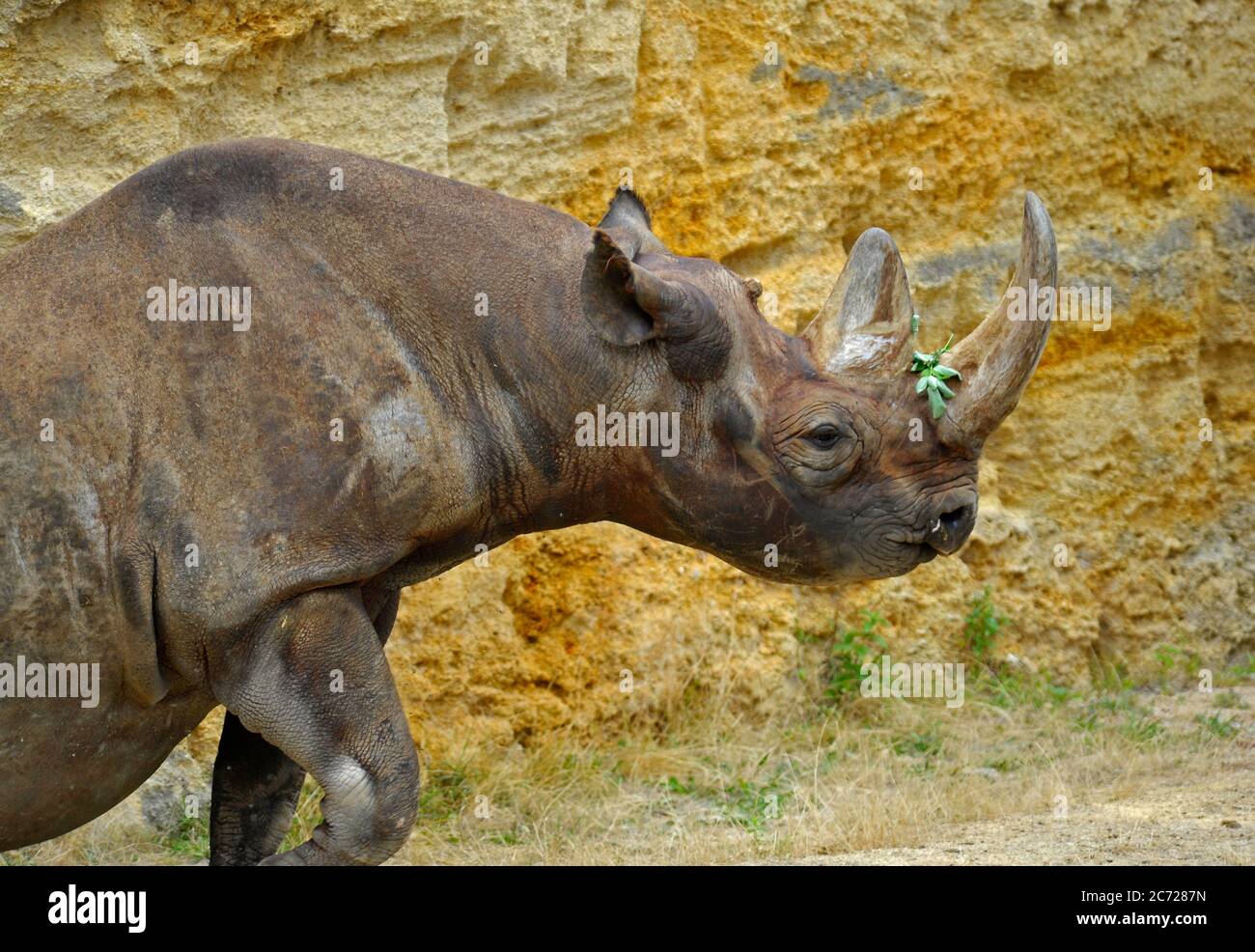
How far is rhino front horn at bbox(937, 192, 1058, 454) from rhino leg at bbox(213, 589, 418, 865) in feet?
5.68

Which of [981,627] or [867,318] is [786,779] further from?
[867,318]

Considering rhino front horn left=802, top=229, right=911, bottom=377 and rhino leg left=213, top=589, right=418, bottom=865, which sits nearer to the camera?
rhino leg left=213, top=589, right=418, bottom=865

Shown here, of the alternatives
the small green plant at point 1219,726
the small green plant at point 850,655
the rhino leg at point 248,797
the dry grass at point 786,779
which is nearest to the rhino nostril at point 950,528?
the rhino leg at point 248,797

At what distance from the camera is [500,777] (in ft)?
24.4

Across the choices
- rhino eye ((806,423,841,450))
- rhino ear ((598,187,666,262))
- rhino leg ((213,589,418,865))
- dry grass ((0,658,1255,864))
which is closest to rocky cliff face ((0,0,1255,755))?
dry grass ((0,658,1255,864))

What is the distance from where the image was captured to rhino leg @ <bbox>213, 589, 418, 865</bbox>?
14.7 feet

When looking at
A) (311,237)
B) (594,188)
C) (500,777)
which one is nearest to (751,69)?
(594,188)

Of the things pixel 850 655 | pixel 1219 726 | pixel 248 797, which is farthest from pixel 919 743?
pixel 248 797

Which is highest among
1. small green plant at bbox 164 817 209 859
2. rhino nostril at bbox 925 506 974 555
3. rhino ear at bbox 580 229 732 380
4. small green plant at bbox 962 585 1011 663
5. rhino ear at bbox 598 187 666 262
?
rhino ear at bbox 598 187 666 262

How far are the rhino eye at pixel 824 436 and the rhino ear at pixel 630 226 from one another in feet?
2.61

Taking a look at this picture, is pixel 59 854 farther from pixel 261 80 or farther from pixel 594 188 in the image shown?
pixel 594 188

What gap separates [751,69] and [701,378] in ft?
13.3

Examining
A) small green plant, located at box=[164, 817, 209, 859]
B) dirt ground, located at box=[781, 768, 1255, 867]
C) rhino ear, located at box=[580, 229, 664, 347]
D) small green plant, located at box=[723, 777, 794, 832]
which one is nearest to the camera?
rhino ear, located at box=[580, 229, 664, 347]

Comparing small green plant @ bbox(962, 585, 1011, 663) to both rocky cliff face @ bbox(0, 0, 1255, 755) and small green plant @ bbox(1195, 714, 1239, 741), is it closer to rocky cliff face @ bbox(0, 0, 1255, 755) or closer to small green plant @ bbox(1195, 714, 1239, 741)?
rocky cliff face @ bbox(0, 0, 1255, 755)
